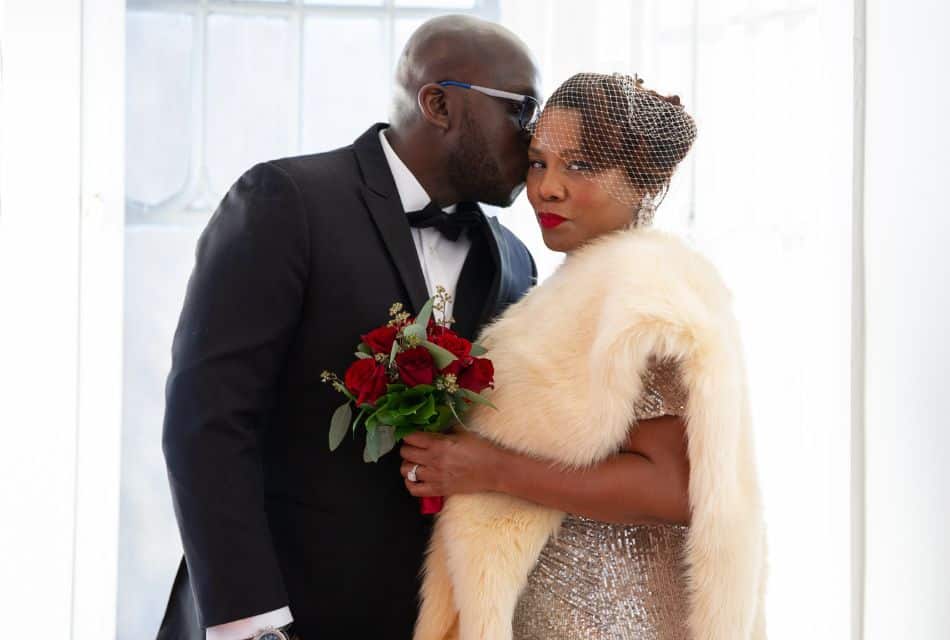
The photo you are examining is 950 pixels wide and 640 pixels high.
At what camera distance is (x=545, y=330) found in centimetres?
196

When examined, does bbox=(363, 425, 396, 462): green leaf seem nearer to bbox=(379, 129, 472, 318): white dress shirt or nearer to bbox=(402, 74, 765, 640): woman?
bbox=(402, 74, 765, 640): woman

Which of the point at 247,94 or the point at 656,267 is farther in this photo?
the point at 247,94

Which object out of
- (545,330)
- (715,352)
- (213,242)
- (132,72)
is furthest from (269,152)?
(715,352)

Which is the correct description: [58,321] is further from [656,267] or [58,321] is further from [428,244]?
[656,267]

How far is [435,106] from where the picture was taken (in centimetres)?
229

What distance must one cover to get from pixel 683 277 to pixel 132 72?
98.1 inches

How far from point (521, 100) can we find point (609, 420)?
0.84 m

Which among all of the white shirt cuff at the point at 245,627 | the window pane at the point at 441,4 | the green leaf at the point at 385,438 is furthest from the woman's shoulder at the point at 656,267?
the window pane at the point at 441,4

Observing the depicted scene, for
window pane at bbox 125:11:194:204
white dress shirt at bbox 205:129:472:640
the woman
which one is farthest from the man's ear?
window pane at bbox 125:11:194:204

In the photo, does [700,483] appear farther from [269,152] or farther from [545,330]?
[269,152]

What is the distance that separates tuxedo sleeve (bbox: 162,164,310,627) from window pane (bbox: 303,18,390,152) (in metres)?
1.74

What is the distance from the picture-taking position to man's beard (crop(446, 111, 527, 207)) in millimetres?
2291

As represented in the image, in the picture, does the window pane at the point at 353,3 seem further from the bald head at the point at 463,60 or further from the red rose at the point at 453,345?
the red rose at the point at 453,345

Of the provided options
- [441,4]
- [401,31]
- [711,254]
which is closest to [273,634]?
[711,254]
